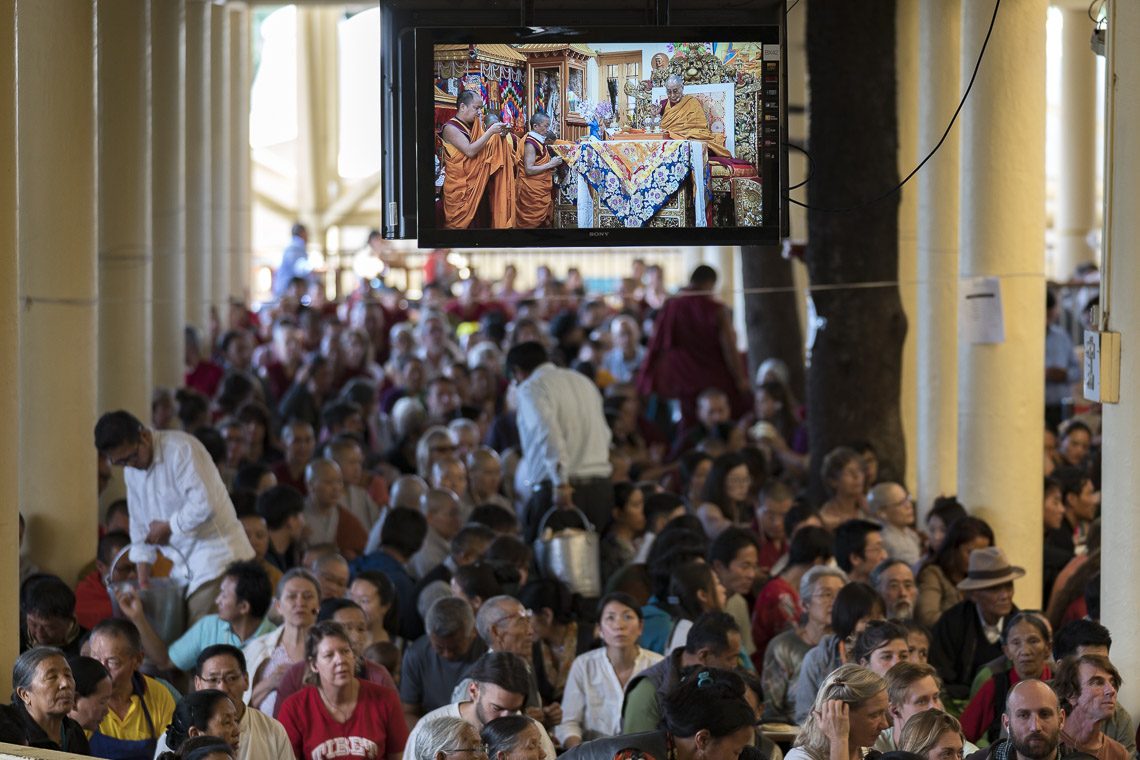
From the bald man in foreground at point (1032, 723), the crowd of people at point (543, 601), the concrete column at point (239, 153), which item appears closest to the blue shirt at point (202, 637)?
the crowd of people at point (543, 601)

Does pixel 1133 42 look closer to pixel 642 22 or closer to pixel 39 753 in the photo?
pixel 642 22

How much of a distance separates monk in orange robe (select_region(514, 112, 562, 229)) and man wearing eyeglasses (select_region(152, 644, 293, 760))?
1.89 m

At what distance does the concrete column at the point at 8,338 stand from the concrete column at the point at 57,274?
2142mm

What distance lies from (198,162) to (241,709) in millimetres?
11248

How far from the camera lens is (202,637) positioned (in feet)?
28.3

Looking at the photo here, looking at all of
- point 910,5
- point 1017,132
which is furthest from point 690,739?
point 910,5

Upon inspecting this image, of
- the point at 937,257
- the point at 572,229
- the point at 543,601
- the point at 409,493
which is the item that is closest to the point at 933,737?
the point at 572,229

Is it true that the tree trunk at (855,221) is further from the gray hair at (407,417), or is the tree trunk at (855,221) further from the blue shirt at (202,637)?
the blue shirt at (202,637)

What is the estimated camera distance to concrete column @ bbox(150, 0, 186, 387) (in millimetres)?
14469

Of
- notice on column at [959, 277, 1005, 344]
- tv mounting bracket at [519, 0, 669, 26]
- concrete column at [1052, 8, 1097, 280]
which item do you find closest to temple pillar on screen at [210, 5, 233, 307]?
concrete column at [1052, 8, 1097, 280]

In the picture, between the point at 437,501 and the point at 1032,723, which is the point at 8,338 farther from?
the point at 1032,723

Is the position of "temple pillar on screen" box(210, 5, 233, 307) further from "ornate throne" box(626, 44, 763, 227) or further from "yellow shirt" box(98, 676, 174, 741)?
"ornate throne" box(626, 44, 763, 227)

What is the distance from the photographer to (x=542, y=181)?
6.92 metres

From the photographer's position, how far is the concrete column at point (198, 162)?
1697 cm
